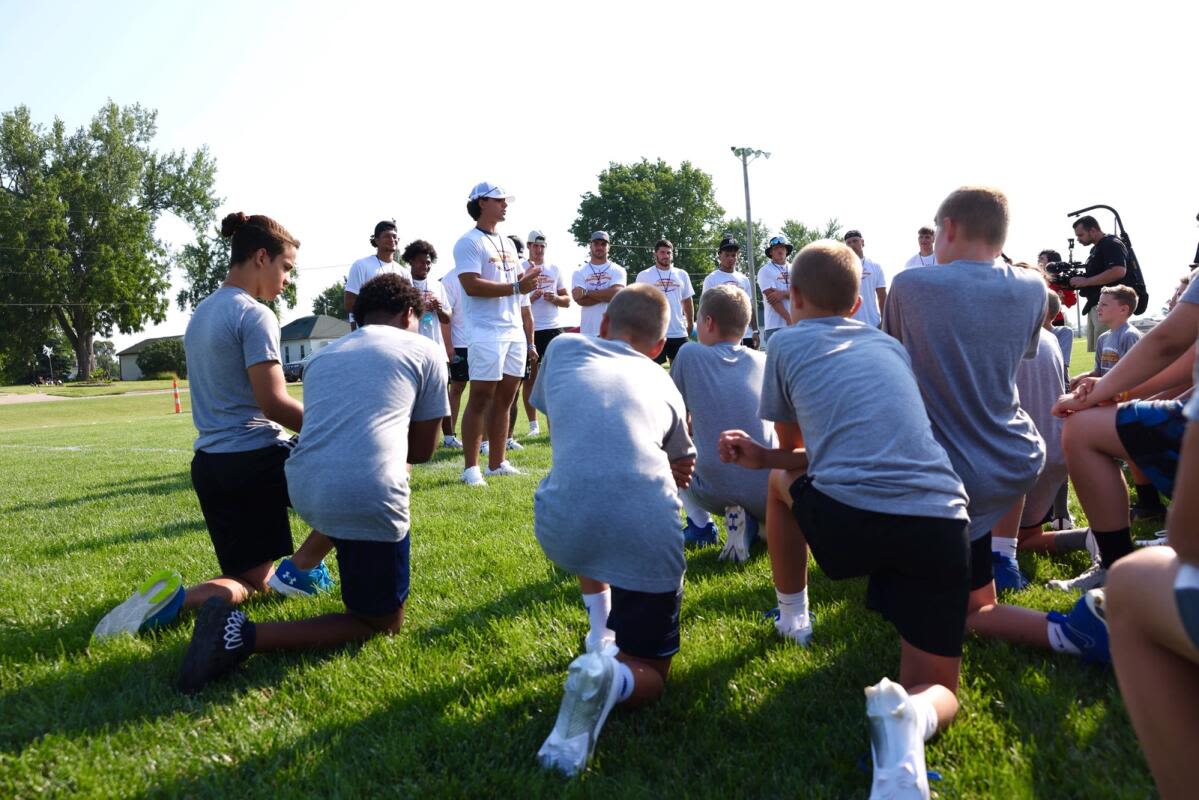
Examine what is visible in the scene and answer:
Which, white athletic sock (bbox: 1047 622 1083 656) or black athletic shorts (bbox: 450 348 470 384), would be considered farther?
black athletic shorts (bbox: 450 348 470 384)

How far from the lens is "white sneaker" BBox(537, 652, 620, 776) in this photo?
210 cm

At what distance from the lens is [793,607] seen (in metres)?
2.91

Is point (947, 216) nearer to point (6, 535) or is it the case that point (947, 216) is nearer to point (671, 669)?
point (671, 669)

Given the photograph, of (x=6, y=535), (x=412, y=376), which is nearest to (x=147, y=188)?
(x=6, y=535)

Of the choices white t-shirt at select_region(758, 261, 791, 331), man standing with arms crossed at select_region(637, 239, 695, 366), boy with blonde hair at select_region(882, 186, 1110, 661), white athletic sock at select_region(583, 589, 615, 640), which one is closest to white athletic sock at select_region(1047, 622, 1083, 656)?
boy with blonde hair at select_region(882, 186, 1110, 661)

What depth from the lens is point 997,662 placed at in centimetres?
262

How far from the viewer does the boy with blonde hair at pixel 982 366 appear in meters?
2.65

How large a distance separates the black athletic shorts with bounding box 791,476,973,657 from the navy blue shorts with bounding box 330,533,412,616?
66.9 inches

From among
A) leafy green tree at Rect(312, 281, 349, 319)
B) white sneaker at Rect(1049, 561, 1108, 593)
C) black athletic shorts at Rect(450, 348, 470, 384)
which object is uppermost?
leafy green tree at Rect(312, 281, 349, 319)

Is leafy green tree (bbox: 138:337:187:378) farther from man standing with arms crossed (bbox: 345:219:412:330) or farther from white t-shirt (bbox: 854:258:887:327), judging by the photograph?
white t-shirt (bbox: 854:258:887:327)

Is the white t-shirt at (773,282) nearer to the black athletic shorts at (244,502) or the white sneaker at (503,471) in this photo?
the white sneaker at (503,471)

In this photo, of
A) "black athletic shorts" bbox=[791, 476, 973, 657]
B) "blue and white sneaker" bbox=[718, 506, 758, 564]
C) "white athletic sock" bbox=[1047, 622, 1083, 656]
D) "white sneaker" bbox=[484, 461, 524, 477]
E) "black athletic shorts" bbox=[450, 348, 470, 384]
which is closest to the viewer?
"black athletic shorts" bbox=[791, 476, 973, 657]

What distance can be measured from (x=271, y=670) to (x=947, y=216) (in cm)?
297

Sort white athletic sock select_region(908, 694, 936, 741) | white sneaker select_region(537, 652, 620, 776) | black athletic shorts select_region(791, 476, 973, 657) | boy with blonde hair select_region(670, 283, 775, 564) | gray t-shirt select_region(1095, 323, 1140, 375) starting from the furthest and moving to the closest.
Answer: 1. gray t-shirt select_region(1095, 323, 1140, 375)
2. boy with blonde hair select_region(670, 283, 775, 564)
3. black athletic shorts select_region(791, 476, 973, 657)
4. white sneaker select_region(537, 652, 620, 776)
5. white athletic sock select_region(908, 694, 936, 741)
